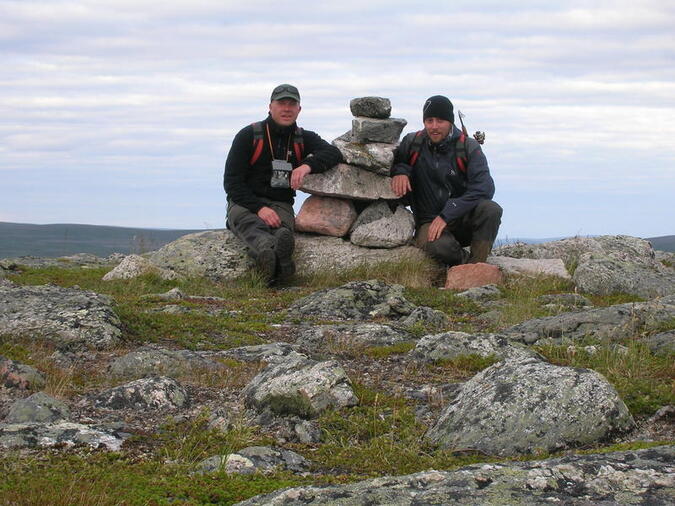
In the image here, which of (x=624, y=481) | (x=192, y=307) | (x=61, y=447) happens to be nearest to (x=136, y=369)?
(x=61, y=447)

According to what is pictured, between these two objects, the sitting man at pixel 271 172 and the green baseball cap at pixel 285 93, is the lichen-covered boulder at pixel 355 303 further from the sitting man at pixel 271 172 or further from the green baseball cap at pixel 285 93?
the green baseball cap at pixel 285 93

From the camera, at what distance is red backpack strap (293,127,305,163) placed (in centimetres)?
1739

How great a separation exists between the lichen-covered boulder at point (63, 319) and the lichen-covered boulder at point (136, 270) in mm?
5786

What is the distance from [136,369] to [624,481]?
589 centimetres

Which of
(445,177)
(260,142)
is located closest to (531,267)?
(445,177)

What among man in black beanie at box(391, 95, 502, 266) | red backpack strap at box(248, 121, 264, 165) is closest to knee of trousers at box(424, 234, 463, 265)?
man in black beanie at box(391, 95, 502, 266)

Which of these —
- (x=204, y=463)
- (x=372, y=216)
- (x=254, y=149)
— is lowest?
(x=204, y=463)

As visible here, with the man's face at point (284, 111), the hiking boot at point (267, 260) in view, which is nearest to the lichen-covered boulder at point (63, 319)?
the hiking boot at point (267, 260)

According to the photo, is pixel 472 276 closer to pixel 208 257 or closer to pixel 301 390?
pixel 208 257

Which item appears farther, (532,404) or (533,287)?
(533,287)

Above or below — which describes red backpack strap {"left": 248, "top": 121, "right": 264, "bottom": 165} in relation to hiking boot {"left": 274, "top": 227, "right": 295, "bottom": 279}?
above

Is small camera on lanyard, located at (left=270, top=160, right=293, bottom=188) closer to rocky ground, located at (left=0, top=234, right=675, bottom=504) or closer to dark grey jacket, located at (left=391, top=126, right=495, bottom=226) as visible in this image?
dark grey jacket, located at (left=391, top=126, right=495, bottom=226)

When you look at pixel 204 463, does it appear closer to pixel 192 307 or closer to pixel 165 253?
pixel 192 307

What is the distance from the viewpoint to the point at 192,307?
44.2ft
